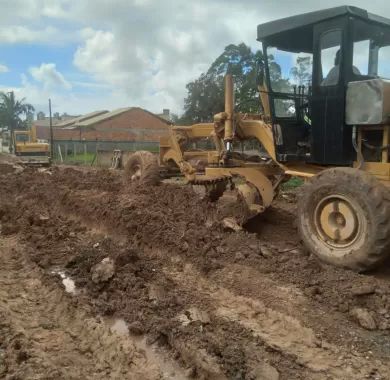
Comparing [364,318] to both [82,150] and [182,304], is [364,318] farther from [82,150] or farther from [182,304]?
[82,150]

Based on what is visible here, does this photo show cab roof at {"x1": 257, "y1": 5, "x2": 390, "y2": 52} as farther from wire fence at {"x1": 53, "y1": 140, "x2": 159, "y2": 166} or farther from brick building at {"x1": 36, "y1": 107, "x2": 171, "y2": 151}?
brick building at {"x1": 36, "y1": 107, "x2": 171, "y2": 151}

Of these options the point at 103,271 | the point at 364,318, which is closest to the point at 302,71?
A: the point at 364,318

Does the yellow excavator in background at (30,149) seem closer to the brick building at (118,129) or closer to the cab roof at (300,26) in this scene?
the cab roof at (300,26)

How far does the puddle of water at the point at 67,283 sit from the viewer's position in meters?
5.76

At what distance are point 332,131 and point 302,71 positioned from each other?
1116 mm

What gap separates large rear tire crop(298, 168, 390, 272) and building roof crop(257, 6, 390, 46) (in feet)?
6.53

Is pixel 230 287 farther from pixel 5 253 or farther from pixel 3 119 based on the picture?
pixel 3 119

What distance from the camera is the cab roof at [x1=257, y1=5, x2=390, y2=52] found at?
6.09 m

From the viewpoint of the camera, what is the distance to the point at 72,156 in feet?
122

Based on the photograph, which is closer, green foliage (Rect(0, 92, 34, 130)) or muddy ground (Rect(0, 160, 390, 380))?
muddy ground (Rect(0, 160, 390, 380))

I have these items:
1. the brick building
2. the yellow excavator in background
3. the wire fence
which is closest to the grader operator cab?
the yellow excavator in background

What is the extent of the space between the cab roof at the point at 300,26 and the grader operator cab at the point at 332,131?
13 mm

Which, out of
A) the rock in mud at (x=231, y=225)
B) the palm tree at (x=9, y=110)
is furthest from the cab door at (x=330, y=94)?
the palm tree at (x=9, y=110)

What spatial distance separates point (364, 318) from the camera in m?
4.60
